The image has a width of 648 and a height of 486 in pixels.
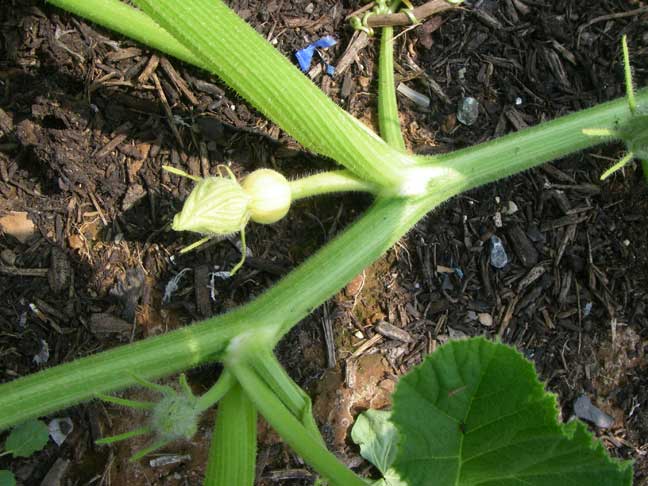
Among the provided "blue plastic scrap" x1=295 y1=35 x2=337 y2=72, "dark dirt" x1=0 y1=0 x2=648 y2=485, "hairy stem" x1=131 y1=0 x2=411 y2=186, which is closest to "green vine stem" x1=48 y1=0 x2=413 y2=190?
"hairy stem" x1=131 y1=0 x2=411 y2=186

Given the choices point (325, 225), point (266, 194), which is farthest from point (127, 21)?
point (325, 225)

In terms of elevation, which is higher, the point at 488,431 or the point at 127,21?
the point at 127,21

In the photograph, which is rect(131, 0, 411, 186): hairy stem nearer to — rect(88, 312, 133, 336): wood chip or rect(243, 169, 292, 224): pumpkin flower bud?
rect(243, 169, 292, 224): pumpkin flower bud

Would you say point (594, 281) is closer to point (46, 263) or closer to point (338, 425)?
point (338, 425)

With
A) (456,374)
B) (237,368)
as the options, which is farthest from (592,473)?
(237,368)

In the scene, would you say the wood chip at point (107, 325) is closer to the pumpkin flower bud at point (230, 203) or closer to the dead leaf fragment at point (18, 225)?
the dead leaf fragment at point (18, 225)

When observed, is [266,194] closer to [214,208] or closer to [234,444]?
[214,208]

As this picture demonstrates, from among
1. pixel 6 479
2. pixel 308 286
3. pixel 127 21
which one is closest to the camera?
pixel 308 286
